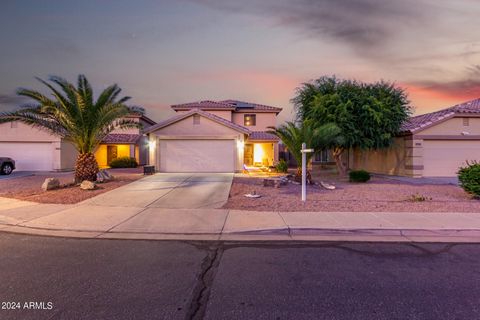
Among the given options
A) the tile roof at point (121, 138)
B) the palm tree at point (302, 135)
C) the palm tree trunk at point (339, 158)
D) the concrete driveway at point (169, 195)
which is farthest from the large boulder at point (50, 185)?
the tile roof at point (121, 138)

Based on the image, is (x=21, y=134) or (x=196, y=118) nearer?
(x=196, y=118)

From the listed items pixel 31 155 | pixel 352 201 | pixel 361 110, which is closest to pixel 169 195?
pixel 352 201

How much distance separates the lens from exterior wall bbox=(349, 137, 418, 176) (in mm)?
19391

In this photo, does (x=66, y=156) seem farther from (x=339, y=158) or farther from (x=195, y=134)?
(x=339, y=158)

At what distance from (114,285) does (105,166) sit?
1159 inches

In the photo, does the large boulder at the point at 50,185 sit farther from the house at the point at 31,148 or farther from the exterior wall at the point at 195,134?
the house at the point at 31,148

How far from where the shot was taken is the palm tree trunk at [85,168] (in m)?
14.1

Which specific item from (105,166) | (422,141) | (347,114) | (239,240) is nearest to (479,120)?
(422,141)

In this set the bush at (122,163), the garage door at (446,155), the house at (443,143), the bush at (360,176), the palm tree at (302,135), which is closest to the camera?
the palm tree at (302,135)

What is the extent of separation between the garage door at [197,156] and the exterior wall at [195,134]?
0.89ft

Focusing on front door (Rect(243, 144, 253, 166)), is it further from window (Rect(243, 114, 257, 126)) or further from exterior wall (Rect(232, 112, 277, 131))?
window (Rect(243, 114, 257, 126))

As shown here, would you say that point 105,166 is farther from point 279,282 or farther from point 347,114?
point 279,282

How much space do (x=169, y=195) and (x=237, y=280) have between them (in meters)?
7.59

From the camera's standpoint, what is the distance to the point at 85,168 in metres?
14.2
